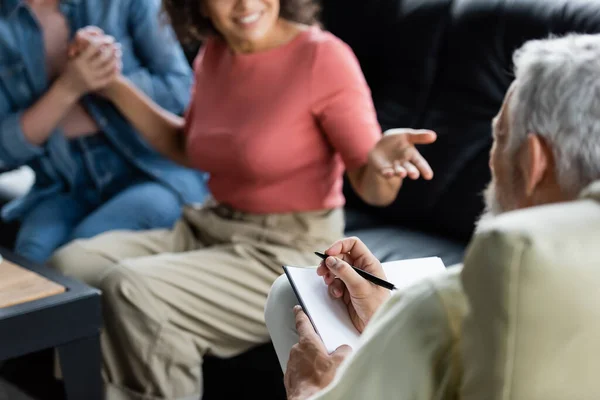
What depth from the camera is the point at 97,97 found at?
2264 mm

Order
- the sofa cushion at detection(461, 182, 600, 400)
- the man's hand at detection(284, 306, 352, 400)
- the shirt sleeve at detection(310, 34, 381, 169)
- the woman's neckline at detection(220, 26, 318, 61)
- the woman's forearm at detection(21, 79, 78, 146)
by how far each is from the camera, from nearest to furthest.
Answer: the sofa cushion at detection(461, 182, 600, 400), the man's hand at detection(284, 306, 352, 400), the shirt sleeve at detection(310, 34, 381, 169), the woman's neckline at detection(220, 26, 318, 61), the woman's forearm at detection(21, 79, 78, 146)

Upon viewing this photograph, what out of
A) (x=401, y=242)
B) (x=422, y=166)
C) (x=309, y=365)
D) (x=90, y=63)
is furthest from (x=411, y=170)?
(x=90, y=63)

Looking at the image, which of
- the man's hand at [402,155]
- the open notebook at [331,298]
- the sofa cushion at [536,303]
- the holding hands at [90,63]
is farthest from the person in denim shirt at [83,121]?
the sofa cushion at [536,303]

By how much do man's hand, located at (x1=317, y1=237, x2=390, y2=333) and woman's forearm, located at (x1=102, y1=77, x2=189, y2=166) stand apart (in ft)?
3.06

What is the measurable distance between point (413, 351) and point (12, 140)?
1589mm

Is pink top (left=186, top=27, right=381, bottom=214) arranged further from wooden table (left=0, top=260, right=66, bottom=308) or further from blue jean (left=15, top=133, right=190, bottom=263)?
wooden table (left=0, top=260, right=66, bottom=308)

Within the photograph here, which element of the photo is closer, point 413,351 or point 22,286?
point 413,351

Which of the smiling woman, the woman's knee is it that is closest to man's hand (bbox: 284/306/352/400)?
the smiling woman

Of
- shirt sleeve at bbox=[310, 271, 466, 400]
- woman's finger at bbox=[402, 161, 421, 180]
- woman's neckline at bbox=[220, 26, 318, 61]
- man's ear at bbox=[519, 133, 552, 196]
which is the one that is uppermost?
man's ear at bbox=[519, 133, 552, 196]

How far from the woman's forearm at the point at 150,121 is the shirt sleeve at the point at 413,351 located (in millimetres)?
1379

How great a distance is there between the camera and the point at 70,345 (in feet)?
5.57

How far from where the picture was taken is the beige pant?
181cm

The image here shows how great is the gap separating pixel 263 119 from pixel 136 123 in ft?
1.51

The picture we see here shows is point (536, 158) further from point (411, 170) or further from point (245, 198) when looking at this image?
point (245, 198)
